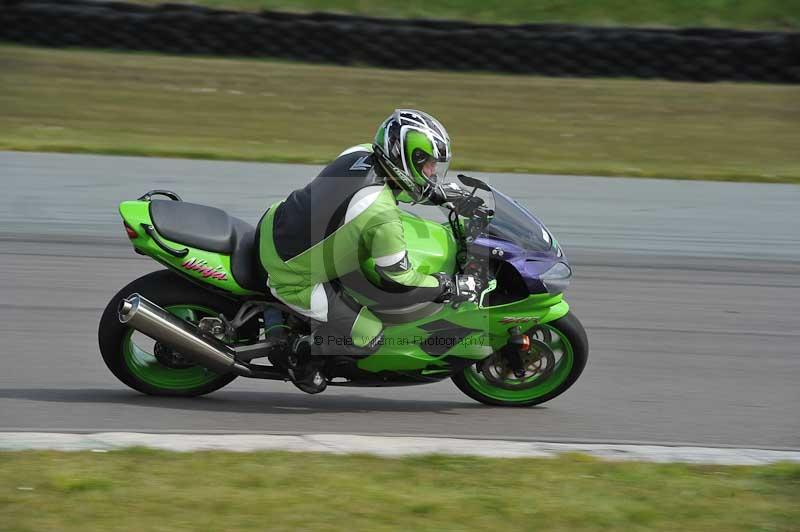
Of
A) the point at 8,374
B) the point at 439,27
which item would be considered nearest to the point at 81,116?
the point at 439,27

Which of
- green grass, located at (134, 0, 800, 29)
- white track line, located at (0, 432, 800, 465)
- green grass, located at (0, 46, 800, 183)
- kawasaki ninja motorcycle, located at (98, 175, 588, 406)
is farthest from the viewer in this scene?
green grass, located at (134, 0, 800, 29)

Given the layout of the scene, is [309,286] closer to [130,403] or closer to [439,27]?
[130,403]

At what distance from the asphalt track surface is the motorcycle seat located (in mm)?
725

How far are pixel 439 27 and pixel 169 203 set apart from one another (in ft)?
43.9

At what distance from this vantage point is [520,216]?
5.84 meters

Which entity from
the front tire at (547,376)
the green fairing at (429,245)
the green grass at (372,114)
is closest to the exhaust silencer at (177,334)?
the green fairing at (429,245)

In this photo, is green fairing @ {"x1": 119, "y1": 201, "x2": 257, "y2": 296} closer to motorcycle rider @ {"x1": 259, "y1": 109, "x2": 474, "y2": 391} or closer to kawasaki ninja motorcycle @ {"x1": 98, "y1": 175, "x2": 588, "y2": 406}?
kawasaki ninja motorcycle @ {"x1": 98, "y1": 175, "x2": 588, "y2": 406}

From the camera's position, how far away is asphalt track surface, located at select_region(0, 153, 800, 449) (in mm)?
5805

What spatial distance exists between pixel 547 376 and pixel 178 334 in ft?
6.27

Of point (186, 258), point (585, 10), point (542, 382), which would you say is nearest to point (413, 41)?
point (585, 10)

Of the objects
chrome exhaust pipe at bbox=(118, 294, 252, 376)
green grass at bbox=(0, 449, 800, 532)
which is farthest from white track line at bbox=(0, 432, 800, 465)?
chrome exhaust pipe at bbox=(118, 294, 252, 376)

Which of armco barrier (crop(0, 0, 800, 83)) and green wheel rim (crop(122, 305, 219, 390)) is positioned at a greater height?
armco barrier (crop(0, 0, 800, 83))

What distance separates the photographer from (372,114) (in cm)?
1612

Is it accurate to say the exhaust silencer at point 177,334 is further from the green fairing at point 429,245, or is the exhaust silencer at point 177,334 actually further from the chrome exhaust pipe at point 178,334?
the green fairing at point 429,245
